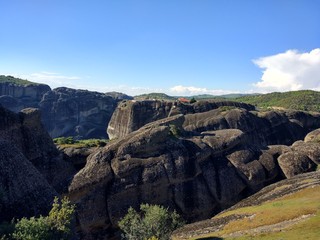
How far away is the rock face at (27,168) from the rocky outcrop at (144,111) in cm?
6245

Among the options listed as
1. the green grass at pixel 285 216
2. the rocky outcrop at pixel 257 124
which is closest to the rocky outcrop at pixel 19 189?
the green grass at pixel 285 216

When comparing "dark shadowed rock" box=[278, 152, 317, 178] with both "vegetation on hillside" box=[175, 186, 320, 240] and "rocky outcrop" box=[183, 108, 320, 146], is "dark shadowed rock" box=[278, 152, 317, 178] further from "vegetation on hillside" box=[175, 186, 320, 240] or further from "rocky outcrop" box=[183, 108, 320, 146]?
"rocky outcrop" box=[183, 108, 320, 146]

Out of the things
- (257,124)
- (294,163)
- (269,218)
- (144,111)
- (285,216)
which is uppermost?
(144,111)

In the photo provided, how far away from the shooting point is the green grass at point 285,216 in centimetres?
3381

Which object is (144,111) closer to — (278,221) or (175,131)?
(175,131)

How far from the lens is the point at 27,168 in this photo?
46.0 meters

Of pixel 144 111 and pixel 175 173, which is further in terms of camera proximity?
pixel 144 111

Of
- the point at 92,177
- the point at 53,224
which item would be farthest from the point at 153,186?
the point at 53,224

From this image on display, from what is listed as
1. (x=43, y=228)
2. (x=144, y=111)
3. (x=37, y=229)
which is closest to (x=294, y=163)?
(x=43, y=228)

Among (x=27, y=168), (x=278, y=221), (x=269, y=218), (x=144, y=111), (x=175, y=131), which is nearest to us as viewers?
(x=278, y=221)

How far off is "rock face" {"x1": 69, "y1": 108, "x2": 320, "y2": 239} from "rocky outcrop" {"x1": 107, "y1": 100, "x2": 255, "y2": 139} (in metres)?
51.7

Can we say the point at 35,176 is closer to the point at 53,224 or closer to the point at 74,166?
the point at 53,224

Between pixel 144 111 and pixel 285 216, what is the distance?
90.6 m

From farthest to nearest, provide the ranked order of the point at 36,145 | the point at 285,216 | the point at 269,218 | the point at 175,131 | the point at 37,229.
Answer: the point at 175,131
the point at 36,145
the point at 269,218
the point at 285,216
the point at 37,229
